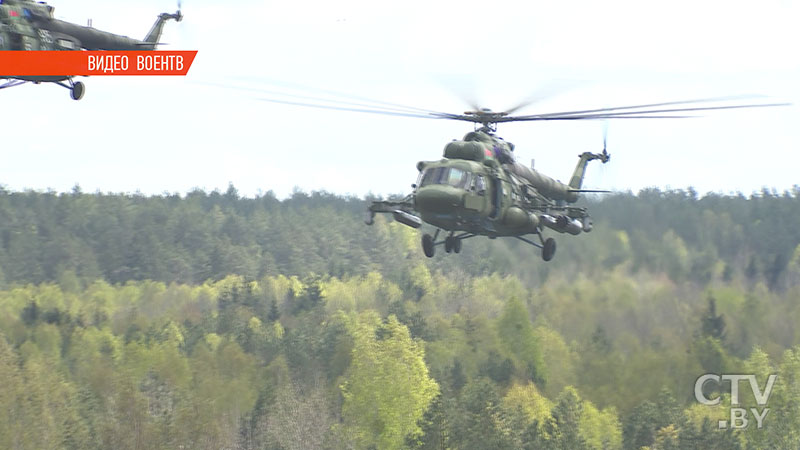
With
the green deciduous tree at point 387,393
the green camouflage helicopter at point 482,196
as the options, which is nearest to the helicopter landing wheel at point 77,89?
the green camouflage helicopter at point 482,196

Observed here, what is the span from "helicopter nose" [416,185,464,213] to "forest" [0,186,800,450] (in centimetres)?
3401

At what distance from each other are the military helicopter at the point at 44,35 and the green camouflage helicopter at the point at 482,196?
31.5 feet

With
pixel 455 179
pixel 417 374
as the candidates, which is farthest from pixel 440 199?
pixel 417 374

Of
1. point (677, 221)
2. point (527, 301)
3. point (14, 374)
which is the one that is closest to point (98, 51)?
point (677, 221)

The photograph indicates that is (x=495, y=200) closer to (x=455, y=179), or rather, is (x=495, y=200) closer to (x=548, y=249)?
(x=455, y=179)

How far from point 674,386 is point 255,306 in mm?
62990

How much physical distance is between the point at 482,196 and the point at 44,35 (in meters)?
→ 12.9

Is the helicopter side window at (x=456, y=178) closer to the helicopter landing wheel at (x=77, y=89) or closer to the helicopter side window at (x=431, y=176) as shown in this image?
the helicopter side window at (x=431, y=176)

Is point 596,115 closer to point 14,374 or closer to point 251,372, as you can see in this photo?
point 14,374

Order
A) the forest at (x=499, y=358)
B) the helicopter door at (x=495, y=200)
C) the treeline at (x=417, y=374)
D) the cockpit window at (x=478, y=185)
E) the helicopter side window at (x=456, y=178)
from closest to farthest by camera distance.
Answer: the helicopter side window at (x=456, y=178), the cockpit window at (x=478, y=185), the helicopter door at (x=495, y=200), the forest at (x=499, y=358), the treeline at (x=417, y=374)

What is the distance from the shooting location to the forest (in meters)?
76.8

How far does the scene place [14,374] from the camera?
92.3 meters

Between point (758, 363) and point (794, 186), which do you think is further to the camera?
point (794, 186)

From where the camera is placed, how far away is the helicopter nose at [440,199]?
34781mm
